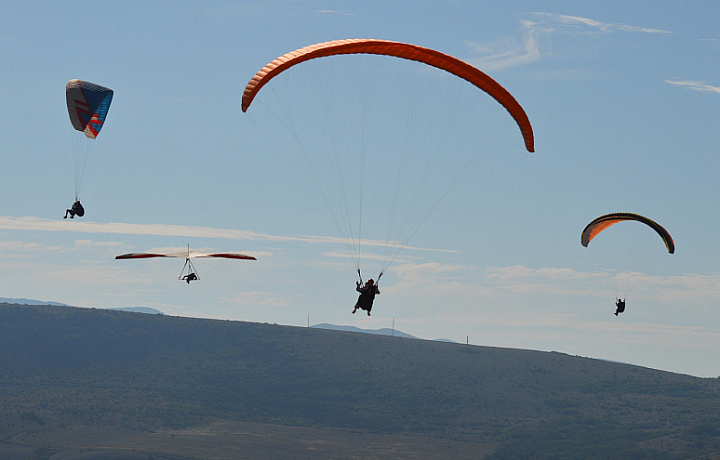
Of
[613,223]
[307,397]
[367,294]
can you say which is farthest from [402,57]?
[307,397]

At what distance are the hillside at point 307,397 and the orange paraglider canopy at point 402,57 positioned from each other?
6984 centimetres

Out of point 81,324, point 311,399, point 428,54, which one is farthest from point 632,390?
point 428,54

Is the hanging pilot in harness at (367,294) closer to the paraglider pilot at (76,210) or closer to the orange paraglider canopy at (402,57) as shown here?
the orange paraglider canopy at (402,57)

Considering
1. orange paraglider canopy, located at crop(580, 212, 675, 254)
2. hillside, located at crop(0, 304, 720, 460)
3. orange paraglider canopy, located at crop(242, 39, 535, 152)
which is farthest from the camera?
hillside, located at crop(0, 304, 720, 460)

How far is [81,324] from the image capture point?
545 feet

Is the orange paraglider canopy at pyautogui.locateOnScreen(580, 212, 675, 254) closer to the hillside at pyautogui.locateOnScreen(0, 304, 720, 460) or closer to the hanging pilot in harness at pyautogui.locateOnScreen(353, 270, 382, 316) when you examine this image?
the hanging pilot in harness at pyautogui.locateOnScreen(353, 270, 382, 316)

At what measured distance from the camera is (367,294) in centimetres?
3042

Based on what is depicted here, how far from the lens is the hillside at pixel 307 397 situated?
102938 mm

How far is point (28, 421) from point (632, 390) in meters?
91.5

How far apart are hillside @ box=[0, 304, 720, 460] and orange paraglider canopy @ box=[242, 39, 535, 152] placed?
69.8m

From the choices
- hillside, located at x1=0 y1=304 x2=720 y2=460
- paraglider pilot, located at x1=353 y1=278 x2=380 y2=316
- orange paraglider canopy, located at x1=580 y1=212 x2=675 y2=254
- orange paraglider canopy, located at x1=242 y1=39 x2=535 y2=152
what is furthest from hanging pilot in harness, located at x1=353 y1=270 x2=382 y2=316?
hillside, located at x1=0 y1=304 x2=720 y2=460

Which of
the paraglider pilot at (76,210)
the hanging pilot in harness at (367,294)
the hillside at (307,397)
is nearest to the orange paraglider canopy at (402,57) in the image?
the hanging pilot in harness at (367,294)

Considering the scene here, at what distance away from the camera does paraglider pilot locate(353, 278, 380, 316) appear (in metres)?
30.3

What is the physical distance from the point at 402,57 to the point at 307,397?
111 m
